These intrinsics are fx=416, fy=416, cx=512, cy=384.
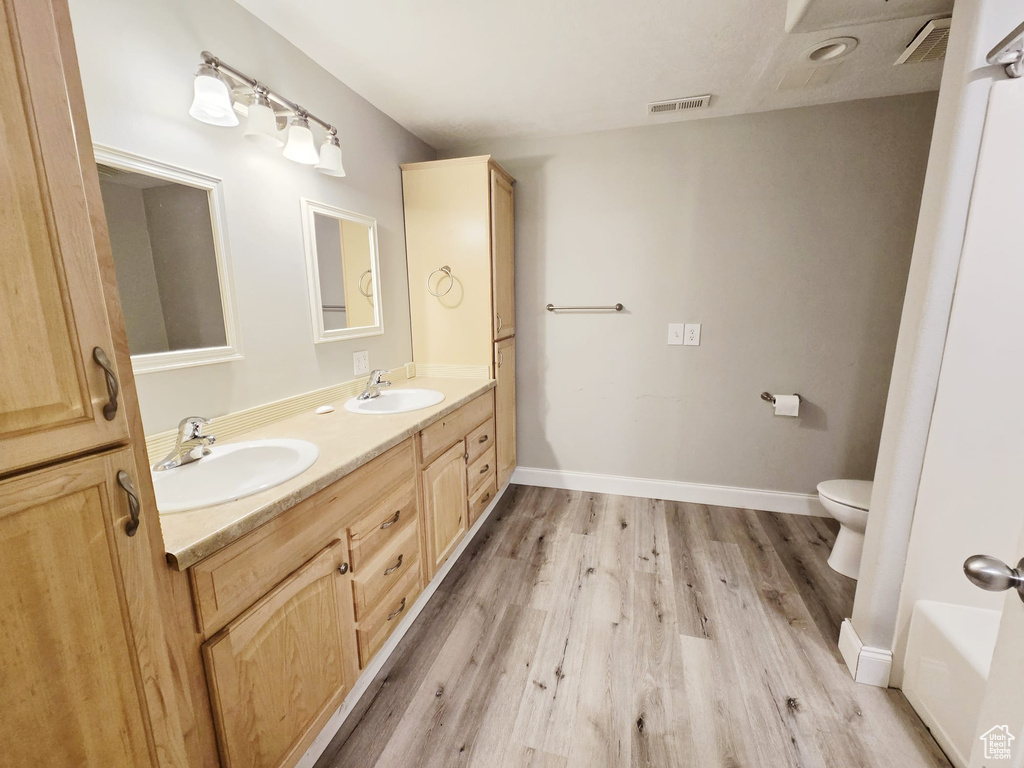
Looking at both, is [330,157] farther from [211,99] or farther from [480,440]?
[480,440]

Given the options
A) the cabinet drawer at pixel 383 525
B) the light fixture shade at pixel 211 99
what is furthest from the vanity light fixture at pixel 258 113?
the cabinet drawer at pixel 383 525

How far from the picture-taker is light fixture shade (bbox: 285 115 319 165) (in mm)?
1483

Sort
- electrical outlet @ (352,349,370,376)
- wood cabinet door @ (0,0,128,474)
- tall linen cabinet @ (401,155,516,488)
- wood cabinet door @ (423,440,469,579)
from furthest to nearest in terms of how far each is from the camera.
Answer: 1. tall linen cabinet @ (401,155,516,488)
2. electrical outlet @ (352,349,370,376)
3. wood cabinet door @ (423,440,469,579)
4. wood cabinet door @ (0,0,128,474)

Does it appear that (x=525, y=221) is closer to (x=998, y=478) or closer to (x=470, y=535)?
(x=470, y=535)

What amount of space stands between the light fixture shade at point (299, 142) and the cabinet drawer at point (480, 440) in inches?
52.4

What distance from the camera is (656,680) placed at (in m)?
1.44

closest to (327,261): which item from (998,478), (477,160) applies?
(477,160)

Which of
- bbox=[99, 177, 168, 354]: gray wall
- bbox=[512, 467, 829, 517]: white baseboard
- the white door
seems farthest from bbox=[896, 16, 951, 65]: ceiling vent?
bbox=[99, 177, 168, 354]: gray wall

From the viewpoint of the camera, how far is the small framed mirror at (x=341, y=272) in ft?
5.61

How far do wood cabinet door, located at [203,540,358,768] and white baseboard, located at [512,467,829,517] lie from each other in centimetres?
184

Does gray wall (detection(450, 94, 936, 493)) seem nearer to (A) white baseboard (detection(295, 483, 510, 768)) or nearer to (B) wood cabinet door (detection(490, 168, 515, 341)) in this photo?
(B) wood cabinet door (detection(490, 168, 515, 341))

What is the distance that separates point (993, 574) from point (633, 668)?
1.22 metres

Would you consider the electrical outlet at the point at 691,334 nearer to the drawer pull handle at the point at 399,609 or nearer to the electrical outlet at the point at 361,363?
the electrical outlet at the point at 361,363

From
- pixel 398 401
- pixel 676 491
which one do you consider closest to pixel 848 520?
pixel 676 491
